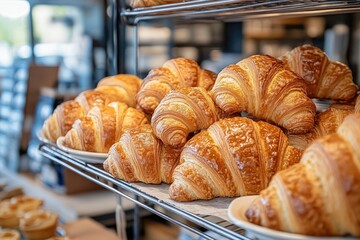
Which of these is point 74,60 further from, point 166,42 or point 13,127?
point 13,127

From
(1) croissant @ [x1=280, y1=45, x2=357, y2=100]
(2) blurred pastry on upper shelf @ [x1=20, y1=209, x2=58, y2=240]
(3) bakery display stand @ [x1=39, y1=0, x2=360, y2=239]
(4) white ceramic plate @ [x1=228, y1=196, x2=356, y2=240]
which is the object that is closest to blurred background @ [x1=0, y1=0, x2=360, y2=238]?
(2) blurred pastry on upper shelf @ [x1=20, y1=209, x2=58, y2=240]

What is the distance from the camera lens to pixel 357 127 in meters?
0.52

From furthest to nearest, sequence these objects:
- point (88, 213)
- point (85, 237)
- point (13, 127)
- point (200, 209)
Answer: point (13, 127) < point (88, 213) < point (85, 237) < point (200, 209)

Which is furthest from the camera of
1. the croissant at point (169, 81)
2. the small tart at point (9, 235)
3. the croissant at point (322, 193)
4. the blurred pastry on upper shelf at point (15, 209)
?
the blurred pastry on upper shelf at point (15, 209)

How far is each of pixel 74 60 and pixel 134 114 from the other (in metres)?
5.02

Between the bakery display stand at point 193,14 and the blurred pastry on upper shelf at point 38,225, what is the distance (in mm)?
627

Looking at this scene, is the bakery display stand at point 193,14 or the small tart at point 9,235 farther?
the small tart at point 9,235

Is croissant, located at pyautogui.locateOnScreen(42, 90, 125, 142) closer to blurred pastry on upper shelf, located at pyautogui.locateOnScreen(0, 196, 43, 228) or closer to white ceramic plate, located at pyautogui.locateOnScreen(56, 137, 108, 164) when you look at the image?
white ceramic plate, located at pyautogui.locateOnScreen(56, 137, 108, 164)

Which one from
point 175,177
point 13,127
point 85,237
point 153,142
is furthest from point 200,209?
point 13,127

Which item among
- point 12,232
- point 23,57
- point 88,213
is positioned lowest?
point 88,213

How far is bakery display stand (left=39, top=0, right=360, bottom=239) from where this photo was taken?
65 cm

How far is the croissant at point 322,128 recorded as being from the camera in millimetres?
723

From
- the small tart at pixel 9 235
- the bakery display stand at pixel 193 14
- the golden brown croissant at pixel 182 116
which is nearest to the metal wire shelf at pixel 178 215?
the bakery display stand at pixel 193 14

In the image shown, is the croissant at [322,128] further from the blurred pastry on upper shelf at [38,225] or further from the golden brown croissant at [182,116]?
the blurred pastry on upper shelf at [38,225]
